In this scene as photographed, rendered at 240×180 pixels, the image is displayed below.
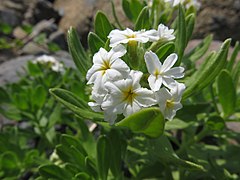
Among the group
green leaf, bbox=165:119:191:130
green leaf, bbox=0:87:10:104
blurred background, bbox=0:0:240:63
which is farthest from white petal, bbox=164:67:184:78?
blurred background, bbox=0:0:240:63

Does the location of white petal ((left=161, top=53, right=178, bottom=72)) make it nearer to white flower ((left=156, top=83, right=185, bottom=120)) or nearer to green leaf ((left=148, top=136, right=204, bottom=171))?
white flower ((left=156, top=83, right=185, bottom=120))

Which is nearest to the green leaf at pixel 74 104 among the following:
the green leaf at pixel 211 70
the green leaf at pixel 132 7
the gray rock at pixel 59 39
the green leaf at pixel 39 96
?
the green leaf at pixel 211 70

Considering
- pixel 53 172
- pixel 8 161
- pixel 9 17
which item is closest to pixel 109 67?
pixel 53 172

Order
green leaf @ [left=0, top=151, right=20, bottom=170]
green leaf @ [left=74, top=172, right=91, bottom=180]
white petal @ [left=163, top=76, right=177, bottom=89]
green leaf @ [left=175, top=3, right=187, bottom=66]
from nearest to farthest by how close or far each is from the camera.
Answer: white petal @ [left=163, top=76, right=177, bottom=89], green leaf @ [left=175, top=3, right=187, bottom=66], green leaf @ [left=74, top=172, right=91, bottom=180], green leaf @ [left=0, top=151, right=20, bottom=170]

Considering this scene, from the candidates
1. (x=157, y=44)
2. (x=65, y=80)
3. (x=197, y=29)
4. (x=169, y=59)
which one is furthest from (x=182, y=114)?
(x=197, y=29)

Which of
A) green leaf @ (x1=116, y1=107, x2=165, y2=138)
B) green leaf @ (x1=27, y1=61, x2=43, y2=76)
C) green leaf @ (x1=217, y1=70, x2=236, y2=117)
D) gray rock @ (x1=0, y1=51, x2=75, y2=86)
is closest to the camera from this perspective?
green leaf @ (x1=116, y1=107, x2=165, y2=138)
